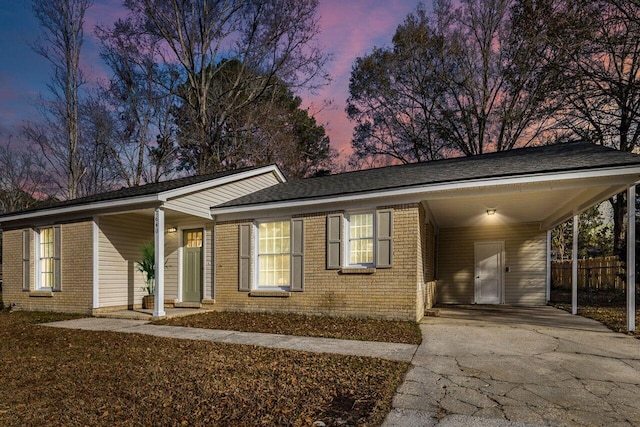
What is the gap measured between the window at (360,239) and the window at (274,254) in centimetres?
187

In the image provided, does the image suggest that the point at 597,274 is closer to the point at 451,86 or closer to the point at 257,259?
the point at 451,86

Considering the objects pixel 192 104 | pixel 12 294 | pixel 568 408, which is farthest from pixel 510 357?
pixel 192 104

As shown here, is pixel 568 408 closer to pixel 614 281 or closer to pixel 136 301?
pixel 136 301

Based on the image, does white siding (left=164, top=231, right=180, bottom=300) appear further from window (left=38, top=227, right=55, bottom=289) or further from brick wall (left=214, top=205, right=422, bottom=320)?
window (left=38, top=227, right=55, bottom=289)

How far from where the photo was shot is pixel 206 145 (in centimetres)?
2127

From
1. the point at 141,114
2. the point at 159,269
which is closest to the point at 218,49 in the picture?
the point at 141,114

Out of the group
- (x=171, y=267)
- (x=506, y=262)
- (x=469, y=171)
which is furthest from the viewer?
(x=506, y=262)

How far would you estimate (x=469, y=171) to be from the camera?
8.73 m

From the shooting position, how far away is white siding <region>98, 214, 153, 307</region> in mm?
11220

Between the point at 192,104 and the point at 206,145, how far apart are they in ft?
9.13

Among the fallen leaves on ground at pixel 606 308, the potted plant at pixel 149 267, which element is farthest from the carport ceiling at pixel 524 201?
the potted plant at pixel 149 267

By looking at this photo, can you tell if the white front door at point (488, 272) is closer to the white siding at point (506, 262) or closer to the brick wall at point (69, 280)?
the white siding at point (506, 262)

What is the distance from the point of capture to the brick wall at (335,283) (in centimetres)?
873

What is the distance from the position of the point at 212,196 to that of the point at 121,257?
11.2 ft
